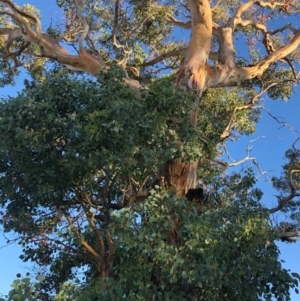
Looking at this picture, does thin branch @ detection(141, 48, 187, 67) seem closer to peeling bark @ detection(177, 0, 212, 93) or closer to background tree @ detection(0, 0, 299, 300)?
peeling bark @ detection(177, 0, 212, 93)

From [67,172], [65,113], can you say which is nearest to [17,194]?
[67,172]

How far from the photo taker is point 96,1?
37.6 ft

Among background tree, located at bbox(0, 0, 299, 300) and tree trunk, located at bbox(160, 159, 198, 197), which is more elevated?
tree trunk, located at bbox(160, 159, 198, 197)

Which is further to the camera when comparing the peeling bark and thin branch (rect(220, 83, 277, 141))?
thin branch (rect(220, 83, 277, 141))

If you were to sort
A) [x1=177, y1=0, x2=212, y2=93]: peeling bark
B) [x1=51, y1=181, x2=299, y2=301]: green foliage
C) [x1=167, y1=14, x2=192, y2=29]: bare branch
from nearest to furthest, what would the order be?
1. [x1=51, y1=181, x2=299, y2=301]: green foliage
2. [x1=177, y1=0, x2=212, y2=93]: peeling bark
3. [x1=167, y1=14, x2=192, y2=29]: bare branch

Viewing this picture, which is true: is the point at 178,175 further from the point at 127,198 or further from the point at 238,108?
the point at 238,108

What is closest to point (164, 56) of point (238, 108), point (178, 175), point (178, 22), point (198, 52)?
point (178, 22)

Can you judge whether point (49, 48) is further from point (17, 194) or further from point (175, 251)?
point (175, 251)

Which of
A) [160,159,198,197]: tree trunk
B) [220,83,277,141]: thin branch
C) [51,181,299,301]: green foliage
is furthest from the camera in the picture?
[220,83,277,141]: thin branch

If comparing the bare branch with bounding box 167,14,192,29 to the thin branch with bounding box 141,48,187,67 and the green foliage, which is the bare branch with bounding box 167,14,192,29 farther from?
the green foliage

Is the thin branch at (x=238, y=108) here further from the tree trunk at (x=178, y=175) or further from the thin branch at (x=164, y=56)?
the tree trunk at (x=178, y=175)

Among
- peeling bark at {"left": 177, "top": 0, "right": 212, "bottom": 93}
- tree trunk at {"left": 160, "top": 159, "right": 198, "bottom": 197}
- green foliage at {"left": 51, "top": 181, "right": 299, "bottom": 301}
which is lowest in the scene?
green foliage at {"left": 51, "top": 181, "right": 299, "bottom": 301}

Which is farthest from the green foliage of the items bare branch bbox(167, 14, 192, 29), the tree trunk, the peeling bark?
bare branch bbox(167, 14, 192, 29)

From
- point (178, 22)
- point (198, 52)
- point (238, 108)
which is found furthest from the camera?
point (178, 22)
